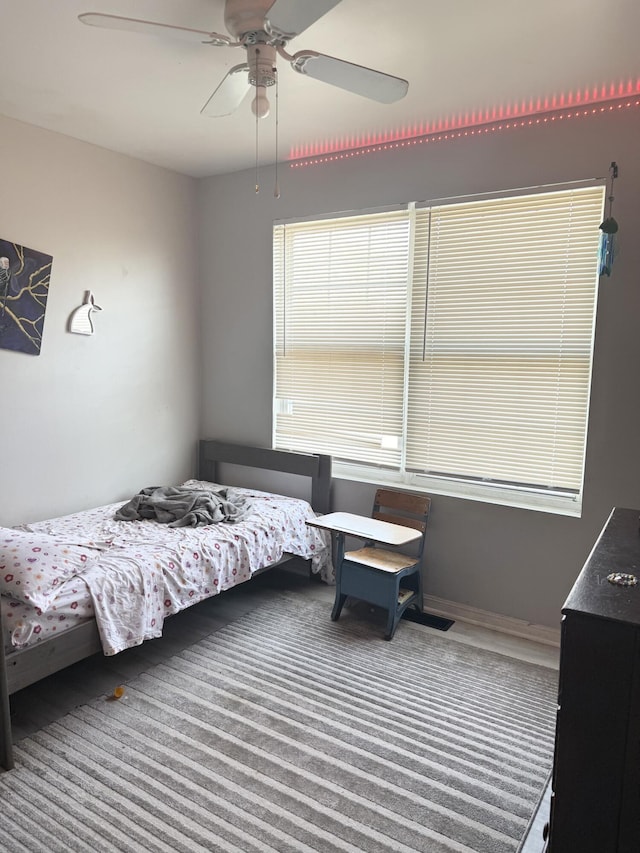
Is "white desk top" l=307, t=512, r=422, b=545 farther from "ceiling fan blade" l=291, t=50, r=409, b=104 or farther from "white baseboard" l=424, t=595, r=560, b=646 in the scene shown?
"ceiling fan blade" l=291, t=50, r=409, b=104

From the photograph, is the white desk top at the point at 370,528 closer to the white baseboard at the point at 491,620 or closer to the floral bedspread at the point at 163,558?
the floral bedspread at the point at 163,558

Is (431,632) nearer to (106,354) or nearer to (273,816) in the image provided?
(273,816)

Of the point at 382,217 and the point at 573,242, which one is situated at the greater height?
the point at 382,217

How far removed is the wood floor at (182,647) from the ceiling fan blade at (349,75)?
2629 millimetres

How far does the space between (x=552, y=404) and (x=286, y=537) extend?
67.3 inches

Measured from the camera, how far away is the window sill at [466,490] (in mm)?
2996

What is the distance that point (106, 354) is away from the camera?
12.0ft

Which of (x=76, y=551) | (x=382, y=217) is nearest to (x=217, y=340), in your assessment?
(x=382, y=217)

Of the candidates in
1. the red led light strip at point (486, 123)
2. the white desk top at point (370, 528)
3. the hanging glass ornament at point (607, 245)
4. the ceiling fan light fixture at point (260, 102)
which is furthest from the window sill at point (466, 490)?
the ceiling fan light fixture at point (260, 102)

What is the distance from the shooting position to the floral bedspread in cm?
242

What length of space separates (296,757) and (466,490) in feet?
5.80

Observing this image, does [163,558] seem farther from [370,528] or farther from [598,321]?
[598,321]

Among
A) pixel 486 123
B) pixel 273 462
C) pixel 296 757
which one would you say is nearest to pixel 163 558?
pixel 296 757

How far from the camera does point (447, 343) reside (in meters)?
3.26
